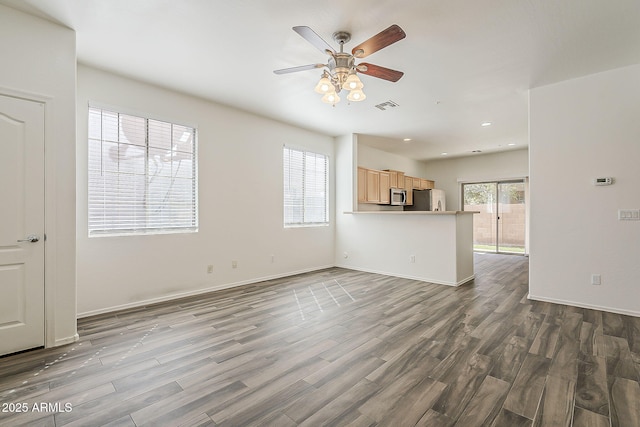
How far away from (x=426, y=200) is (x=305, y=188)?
158 inches

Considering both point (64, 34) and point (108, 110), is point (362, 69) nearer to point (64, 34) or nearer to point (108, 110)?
point (64, 34)

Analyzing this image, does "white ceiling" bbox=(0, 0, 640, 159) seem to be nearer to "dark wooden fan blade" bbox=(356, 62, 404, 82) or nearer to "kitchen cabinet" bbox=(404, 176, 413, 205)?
"dark wooden fan blade" bbox=(356, 62, 404, 82)

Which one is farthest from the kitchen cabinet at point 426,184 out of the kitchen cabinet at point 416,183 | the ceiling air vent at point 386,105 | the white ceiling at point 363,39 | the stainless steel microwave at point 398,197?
the ceiling air vent at point 386,105

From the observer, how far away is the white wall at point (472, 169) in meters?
8.02

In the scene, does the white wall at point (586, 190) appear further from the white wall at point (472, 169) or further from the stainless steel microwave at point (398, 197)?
the white wall at point (472, 169)

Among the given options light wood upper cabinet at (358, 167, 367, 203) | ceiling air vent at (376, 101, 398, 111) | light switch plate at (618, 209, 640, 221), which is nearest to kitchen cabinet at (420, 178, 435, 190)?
light wood upper cabinet at (358, 167, 367, 203)

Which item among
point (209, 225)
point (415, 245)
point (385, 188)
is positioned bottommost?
point (415, 245)

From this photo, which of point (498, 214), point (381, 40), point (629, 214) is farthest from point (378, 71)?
point (498, 214)

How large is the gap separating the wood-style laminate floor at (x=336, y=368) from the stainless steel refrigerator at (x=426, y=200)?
4.70m

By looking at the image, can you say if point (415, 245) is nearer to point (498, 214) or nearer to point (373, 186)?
point (373, 186)

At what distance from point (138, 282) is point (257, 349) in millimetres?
2129

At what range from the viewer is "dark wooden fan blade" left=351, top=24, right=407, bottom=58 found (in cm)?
216

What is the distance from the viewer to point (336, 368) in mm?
2287

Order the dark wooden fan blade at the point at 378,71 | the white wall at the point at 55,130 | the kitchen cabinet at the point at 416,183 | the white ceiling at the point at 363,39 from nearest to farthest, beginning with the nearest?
the white ceiling at the point at 363,39, the white wall at the point at 55,130, the dark wooden fan blade at the point at 378,71, the kitchen cabinet at the point at 416,183
